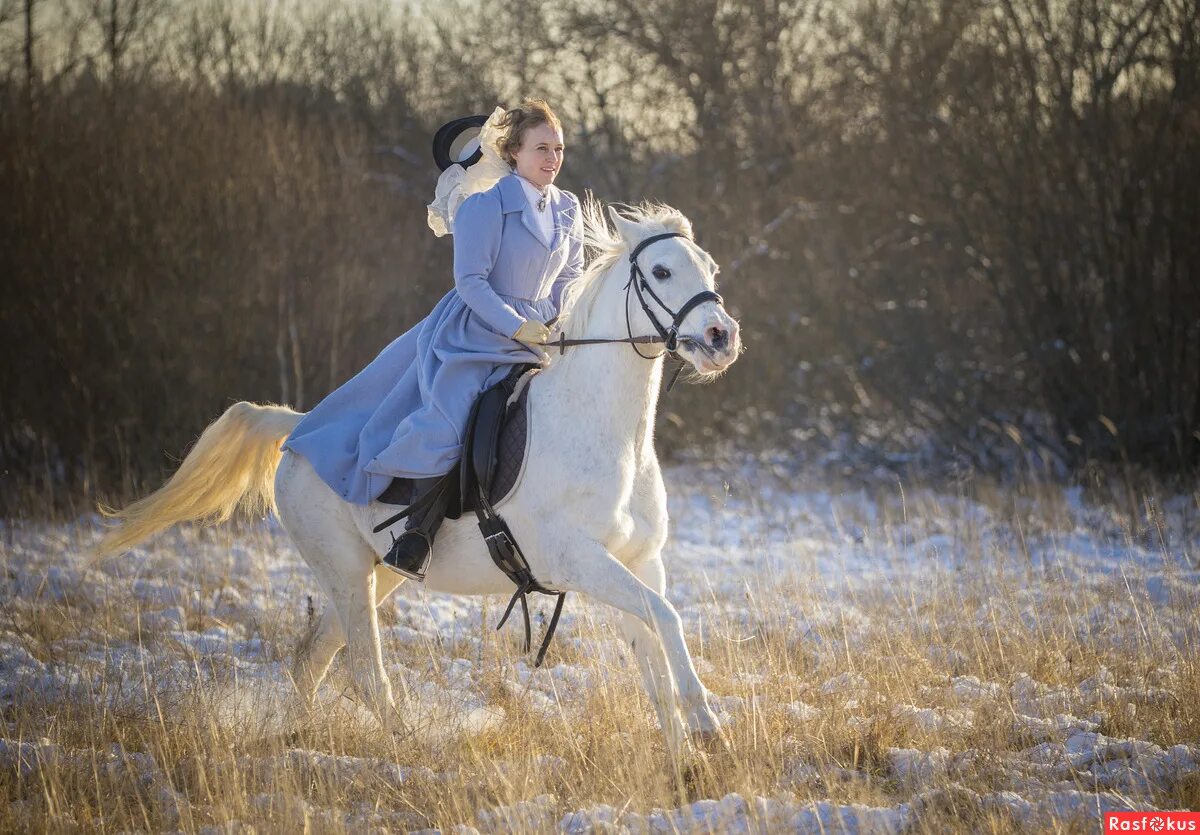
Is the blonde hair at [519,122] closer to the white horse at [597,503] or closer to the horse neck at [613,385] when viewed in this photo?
the white horse at [597,503]

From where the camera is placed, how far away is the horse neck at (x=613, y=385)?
13.6ft

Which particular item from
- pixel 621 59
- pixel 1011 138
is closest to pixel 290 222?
pixel 621 59

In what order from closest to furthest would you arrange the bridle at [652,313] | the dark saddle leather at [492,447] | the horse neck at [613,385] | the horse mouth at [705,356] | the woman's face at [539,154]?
1. the horse mouth at [705,356]
2. the bridle at [652,313]
3. the horse neck at [613,385]
4. the dark saddle leather at [492,447]
5. the woman's face at [539,154]

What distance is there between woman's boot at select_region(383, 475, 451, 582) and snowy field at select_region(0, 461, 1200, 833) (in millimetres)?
598

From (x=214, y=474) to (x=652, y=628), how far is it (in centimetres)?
261

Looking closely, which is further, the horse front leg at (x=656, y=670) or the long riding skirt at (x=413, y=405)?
the long riding skirt at (x=413, y=405)

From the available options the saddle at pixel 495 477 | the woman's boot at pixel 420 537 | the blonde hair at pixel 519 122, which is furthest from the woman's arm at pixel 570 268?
the woman's boot at pixel 420 537

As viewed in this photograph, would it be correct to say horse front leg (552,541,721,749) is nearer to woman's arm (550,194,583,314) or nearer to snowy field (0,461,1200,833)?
snowy field (0,461,1200,833)

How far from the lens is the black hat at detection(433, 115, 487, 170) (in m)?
4.87

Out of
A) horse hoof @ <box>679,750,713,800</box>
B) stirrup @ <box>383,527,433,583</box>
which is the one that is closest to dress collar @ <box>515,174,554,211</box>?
stirrup @ <box>383,527,433,583</box>

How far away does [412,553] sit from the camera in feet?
14.6

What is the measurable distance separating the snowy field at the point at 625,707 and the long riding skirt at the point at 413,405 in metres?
0.99

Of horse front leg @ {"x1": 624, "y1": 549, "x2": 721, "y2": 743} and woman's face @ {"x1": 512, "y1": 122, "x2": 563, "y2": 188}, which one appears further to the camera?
woman's face @ {"x1": 512, "y1": 122, "x2": 563, "y2": 188}

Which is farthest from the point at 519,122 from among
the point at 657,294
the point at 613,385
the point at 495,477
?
the point at 495,477
